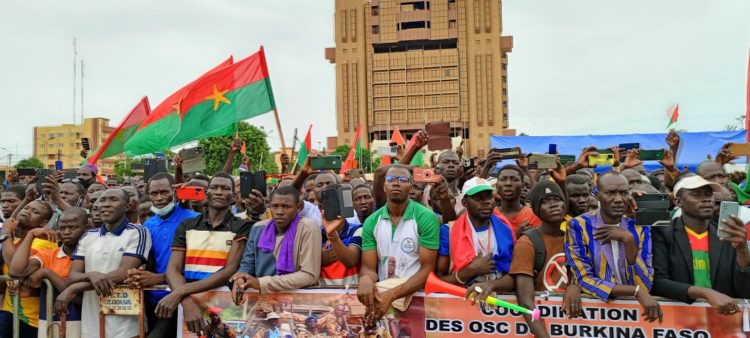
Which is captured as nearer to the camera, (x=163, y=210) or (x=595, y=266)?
(x=595, y=266)

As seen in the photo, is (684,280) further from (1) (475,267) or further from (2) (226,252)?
(2) (226,252)

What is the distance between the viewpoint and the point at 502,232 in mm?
4438

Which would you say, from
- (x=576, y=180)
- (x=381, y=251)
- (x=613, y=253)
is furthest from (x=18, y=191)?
(x=613, y=253)

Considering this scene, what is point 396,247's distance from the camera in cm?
448

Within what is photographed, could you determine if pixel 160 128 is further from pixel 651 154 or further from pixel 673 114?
pixel 673 114

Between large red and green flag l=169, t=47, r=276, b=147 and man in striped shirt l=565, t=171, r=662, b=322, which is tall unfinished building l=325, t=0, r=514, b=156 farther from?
man in striped shirt l=565, t=171, r=662, b=322

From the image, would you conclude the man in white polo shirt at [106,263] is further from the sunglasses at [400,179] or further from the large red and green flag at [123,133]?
the large red and green flag at [123,133]

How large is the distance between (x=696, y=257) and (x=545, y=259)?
0.99 meters

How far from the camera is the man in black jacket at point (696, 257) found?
3809 mm

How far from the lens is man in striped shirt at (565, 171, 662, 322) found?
151 inches

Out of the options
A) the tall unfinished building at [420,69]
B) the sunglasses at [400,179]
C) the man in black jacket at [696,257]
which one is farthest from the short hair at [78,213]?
the tall unfinished building at [420,69]

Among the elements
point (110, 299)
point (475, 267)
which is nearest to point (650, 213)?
point (475, 267)

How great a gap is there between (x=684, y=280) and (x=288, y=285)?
2.85 meters

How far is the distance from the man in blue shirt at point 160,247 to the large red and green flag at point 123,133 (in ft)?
15.5
